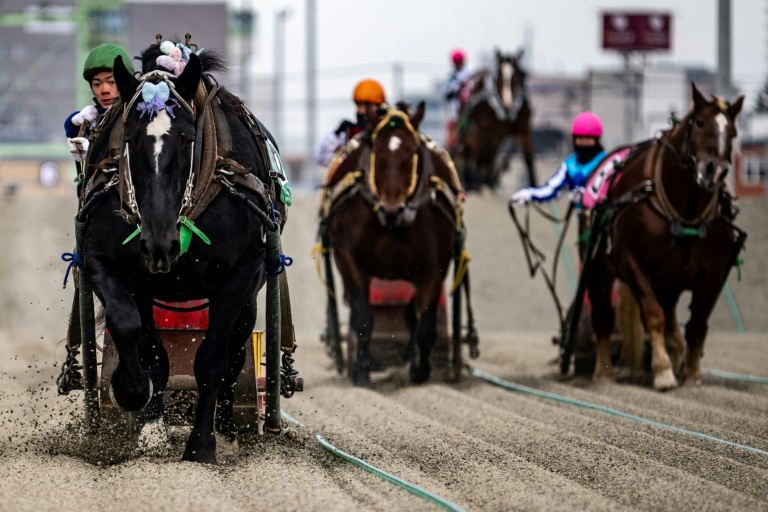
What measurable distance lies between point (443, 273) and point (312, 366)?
2.18 meters

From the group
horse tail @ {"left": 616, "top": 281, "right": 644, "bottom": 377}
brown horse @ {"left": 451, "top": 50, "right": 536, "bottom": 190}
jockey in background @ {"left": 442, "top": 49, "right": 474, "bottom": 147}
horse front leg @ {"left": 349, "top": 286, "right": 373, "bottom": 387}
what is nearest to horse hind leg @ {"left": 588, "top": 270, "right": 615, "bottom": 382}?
horse tail @ {"left": 616, "top": 281, "right": 644, "bottom": 377}

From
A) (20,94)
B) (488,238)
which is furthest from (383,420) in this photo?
(20,94)

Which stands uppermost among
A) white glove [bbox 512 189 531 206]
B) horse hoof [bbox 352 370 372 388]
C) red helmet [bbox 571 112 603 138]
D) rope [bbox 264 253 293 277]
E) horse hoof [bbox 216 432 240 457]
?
red helmet [bbox 571 112 603 138]

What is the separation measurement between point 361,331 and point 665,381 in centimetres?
249

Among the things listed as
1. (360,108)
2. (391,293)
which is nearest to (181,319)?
(391,293)

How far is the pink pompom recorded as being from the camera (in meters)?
6.49

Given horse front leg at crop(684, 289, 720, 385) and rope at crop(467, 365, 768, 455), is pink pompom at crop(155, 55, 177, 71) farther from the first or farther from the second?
horse front leg at crop(684, 289, 720, 385)

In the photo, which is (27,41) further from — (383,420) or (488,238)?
(383,420)

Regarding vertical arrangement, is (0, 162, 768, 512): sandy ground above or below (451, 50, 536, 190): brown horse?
below

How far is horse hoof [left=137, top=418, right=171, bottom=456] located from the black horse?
11.3 inches

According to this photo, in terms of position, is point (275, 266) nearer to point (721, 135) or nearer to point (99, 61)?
point (99, 61)

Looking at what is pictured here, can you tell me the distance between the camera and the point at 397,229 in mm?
10883

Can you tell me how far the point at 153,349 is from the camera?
715 centimetres

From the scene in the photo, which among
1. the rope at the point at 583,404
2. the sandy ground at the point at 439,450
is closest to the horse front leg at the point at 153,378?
the sandy ground at the point at 439,450
